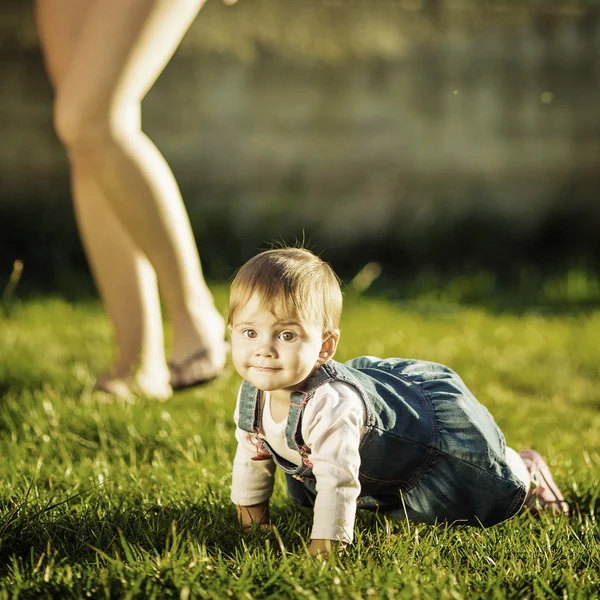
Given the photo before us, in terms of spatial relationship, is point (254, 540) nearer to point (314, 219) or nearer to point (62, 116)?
point (62, 116)

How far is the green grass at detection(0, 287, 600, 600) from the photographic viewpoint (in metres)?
1.61

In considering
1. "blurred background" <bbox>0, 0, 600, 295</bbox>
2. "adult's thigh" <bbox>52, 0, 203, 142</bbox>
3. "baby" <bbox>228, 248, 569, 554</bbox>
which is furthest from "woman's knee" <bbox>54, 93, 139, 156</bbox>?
"blurred background" <bbox>0, 0, 600, 295</bbox>

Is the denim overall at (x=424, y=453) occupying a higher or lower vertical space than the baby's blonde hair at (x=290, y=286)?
lower

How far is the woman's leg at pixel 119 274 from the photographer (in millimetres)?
3000

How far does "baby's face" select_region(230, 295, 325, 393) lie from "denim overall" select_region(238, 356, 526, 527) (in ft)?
0.31

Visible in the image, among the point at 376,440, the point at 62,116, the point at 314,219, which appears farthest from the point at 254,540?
the point at 314,219

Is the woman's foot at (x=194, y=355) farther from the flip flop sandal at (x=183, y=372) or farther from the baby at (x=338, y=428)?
the baby at (x=338, y=428)

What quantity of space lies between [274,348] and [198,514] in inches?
18.2

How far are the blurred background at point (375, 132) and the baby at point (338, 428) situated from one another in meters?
3.74

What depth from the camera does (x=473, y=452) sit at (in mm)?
1929

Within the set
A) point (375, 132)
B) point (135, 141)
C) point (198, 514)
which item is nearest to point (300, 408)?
point (198, 514)

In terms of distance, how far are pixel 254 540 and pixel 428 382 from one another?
52cm

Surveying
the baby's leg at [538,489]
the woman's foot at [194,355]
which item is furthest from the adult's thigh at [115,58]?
the baby's leg at [538,489]

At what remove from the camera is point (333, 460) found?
5.70 feet
